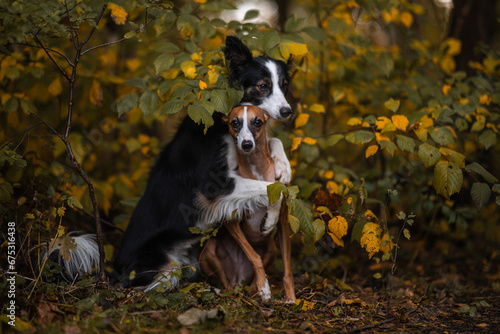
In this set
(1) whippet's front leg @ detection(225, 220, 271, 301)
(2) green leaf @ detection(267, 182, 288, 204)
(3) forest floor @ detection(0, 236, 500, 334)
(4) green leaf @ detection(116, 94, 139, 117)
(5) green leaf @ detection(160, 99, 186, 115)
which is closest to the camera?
(3) forest floor @ detection(0, 236, 500, 334)

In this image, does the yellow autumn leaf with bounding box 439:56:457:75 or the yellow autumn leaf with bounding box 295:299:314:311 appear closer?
the yellow autumn leaf with bounding box 295:299:314:311

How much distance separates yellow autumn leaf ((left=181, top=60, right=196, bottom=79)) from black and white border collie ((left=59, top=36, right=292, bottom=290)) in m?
0.33

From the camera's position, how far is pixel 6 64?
3934 millimetres

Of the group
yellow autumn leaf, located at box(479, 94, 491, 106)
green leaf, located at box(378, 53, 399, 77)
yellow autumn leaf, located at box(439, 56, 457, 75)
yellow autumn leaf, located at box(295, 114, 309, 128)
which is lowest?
yellow autumn leaf, located at box(295, 114, 309, 128)

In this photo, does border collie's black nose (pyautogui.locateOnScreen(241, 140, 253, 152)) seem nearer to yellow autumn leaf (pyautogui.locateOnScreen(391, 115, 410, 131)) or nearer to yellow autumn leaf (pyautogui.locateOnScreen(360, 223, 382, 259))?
yellow autumn leaf (pyautogui.locateOnScreen(360, 223, 382, 259))

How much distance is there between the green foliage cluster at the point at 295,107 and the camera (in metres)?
3.13

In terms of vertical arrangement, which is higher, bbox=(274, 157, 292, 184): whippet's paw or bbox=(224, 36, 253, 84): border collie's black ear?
bbox=(224, 36, 253, 84): border collie's black ear

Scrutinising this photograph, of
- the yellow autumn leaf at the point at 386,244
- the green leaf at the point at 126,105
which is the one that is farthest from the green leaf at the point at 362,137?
the green leaf at the point at 126,105

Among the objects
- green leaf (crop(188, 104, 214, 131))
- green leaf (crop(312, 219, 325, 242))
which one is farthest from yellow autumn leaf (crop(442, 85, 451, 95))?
green leaf (crop(188, 104, 214, 131))

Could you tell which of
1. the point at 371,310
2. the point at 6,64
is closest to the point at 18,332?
the point at 371,310

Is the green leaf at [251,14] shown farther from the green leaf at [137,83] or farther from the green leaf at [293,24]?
the green leaf at [137,83]

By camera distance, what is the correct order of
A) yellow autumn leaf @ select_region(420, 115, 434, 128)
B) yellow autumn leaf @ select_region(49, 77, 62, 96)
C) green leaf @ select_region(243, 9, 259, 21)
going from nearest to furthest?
yellow autumn leaf @ select_region(420, 115, 434, 128), green leaf @ select_region(243, 9, 259, 21), yellow autumn leaf @ select_region(49, 77, 62, 96)

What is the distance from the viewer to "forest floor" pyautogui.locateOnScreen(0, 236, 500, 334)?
2615mm

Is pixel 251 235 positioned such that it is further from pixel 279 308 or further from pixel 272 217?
pixel 279 308
